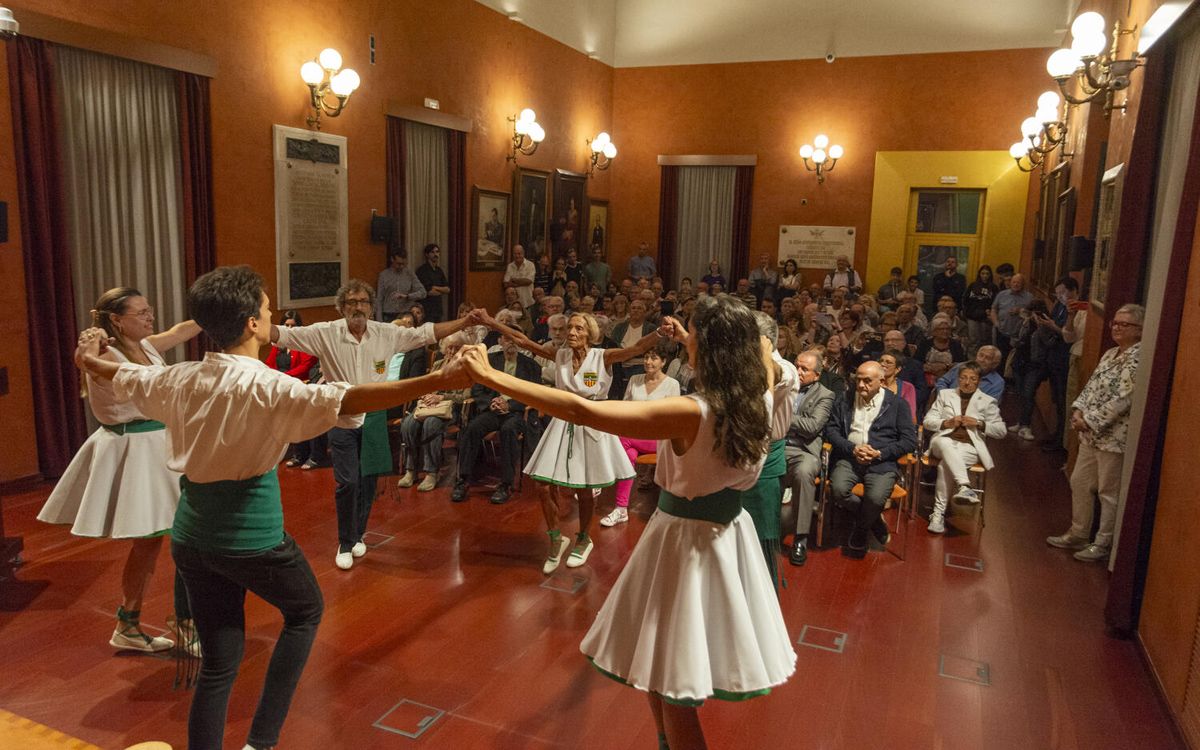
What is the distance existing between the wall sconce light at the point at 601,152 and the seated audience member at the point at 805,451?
27.8ft

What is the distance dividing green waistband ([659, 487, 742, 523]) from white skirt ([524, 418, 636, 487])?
2.27 m

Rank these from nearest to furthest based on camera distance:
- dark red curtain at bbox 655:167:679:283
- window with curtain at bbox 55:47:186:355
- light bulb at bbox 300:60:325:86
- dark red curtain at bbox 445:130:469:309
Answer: window with curtain at bbox 55:47:186:355, light bulb at bbox 300:60:325:86, dark red curtain at bbox 445:130:469:309, dark red curtain at bbox 655:167:679:283

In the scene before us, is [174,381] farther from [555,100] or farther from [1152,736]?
[555,100]

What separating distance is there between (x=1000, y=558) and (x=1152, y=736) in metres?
1.91

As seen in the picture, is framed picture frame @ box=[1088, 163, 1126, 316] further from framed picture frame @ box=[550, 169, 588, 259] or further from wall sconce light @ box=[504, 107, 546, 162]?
framed picture frame @ box=[550, 169, 588, 259]

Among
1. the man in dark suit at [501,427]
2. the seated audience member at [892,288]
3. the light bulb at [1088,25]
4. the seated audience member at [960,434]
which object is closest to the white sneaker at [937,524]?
the seated audience member at [960,434]

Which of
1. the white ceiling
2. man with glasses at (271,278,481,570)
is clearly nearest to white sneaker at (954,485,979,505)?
man with glasses at (271,278,481,570)

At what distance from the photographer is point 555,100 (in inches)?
496

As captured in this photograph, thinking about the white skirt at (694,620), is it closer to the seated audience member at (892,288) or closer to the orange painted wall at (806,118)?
the seated audience member at (892,288)

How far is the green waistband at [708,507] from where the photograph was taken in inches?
95.7

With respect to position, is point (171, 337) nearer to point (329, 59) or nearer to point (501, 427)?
point (501, 427)

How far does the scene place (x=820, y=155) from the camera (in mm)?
13195

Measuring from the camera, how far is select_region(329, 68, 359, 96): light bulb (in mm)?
7773

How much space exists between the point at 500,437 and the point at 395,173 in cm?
420
